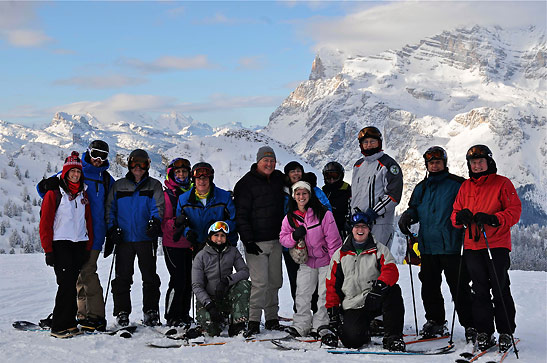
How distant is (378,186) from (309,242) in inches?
47.8

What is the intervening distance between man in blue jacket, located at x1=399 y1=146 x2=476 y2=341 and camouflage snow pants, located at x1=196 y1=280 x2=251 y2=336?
223 centimetres

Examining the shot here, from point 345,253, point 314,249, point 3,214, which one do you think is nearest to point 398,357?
point 345,253

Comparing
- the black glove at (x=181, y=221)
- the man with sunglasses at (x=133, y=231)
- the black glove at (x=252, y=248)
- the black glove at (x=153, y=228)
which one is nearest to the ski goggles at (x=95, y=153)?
the man with sunglasses at (x=133, y=231)

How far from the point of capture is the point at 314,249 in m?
7.08

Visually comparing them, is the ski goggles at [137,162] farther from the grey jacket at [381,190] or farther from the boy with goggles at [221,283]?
the grey jacket at [381,190]

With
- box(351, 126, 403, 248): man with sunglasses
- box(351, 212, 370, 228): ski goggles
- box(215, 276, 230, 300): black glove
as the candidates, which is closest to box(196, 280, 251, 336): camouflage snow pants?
box(215, 276, 230, 300): black glove

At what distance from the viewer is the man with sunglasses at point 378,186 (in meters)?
7.12

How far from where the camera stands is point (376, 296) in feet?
20.3

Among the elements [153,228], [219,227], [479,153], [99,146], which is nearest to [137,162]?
[99,146]

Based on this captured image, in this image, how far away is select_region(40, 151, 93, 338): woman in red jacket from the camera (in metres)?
6.91

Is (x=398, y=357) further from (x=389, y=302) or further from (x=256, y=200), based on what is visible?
(x=256, y=200)

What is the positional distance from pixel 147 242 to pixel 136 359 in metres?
2.06

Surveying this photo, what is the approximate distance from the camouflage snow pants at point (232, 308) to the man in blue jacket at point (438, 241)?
2.23 m

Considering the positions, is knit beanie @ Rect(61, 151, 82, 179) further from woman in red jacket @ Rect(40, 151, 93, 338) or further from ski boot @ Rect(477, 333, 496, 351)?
ski boot @ Rect(477, 333, 496, 351)
